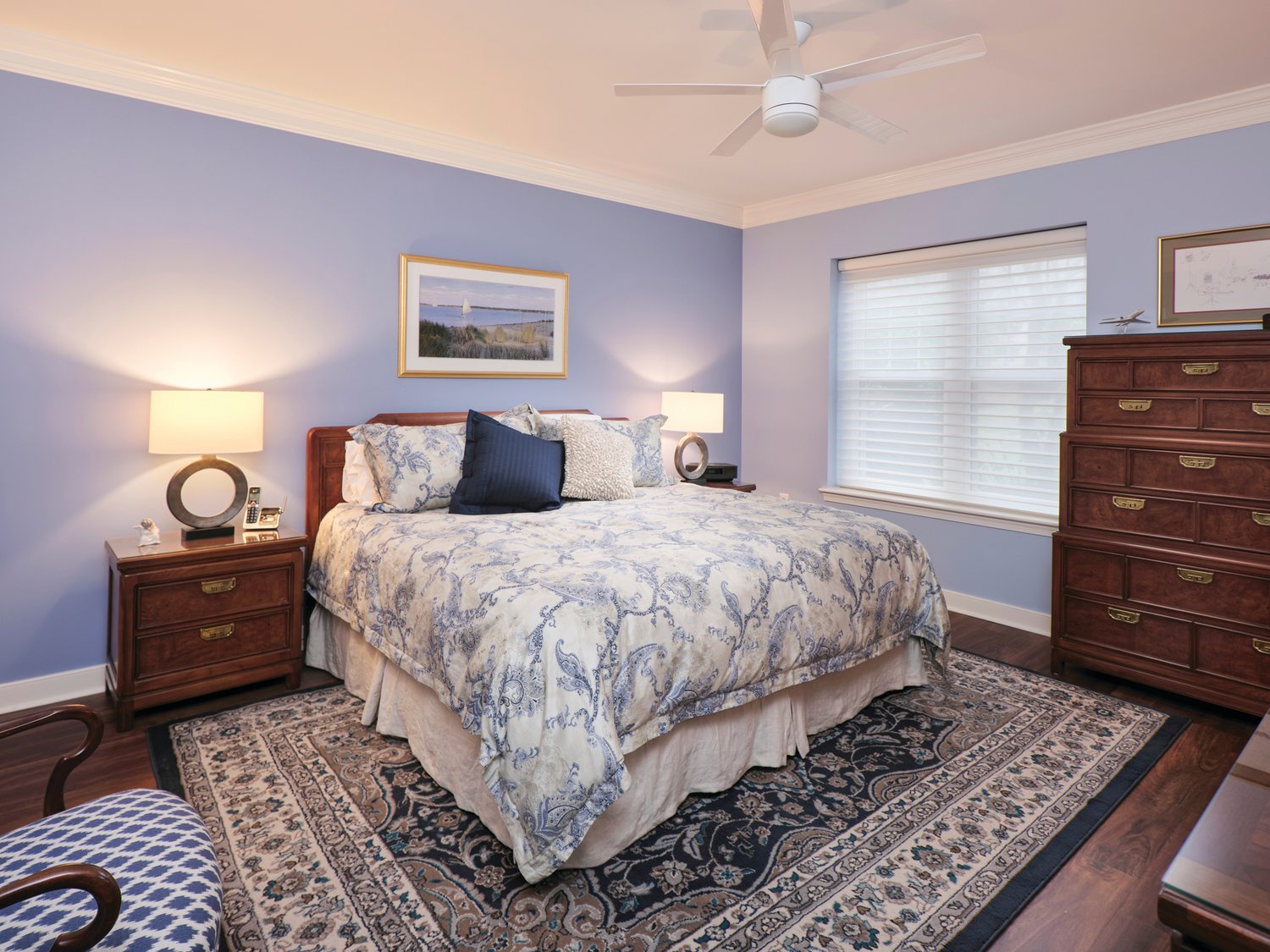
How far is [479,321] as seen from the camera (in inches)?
159

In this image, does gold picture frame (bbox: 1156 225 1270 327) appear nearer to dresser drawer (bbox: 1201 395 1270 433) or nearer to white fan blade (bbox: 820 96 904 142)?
dresser drawer (bbox: 1201 395 1270 433)

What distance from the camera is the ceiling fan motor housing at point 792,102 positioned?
2.44m

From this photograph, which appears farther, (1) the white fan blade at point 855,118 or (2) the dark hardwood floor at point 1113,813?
(1) the white fan blade at point 855,118

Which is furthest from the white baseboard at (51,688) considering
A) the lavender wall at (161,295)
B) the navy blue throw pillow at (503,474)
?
the navy blue throw pillow at (503,474)

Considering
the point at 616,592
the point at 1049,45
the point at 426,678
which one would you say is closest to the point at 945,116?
the point at 1049,45

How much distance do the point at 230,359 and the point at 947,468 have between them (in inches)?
154

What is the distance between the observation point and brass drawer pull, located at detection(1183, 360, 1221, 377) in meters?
2.89

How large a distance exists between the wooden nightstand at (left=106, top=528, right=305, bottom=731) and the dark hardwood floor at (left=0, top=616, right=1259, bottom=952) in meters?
0.13

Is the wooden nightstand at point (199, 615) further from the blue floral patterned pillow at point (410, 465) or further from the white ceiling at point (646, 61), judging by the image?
the white ceiling at point (646, 61)

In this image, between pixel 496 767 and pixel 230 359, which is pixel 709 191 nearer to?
pixel 230 359

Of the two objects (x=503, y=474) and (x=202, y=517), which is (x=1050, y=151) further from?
(x=202, y=517)

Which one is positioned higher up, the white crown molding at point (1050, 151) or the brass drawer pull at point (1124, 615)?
the white crown molding at point (1050, 151)

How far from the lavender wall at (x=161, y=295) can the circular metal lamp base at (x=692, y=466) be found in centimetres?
124

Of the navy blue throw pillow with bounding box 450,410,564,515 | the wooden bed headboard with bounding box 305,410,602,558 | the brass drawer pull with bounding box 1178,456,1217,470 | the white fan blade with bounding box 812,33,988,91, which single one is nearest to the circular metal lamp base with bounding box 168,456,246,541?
the wooden bed headboard with bounding box 305,410,602,558
